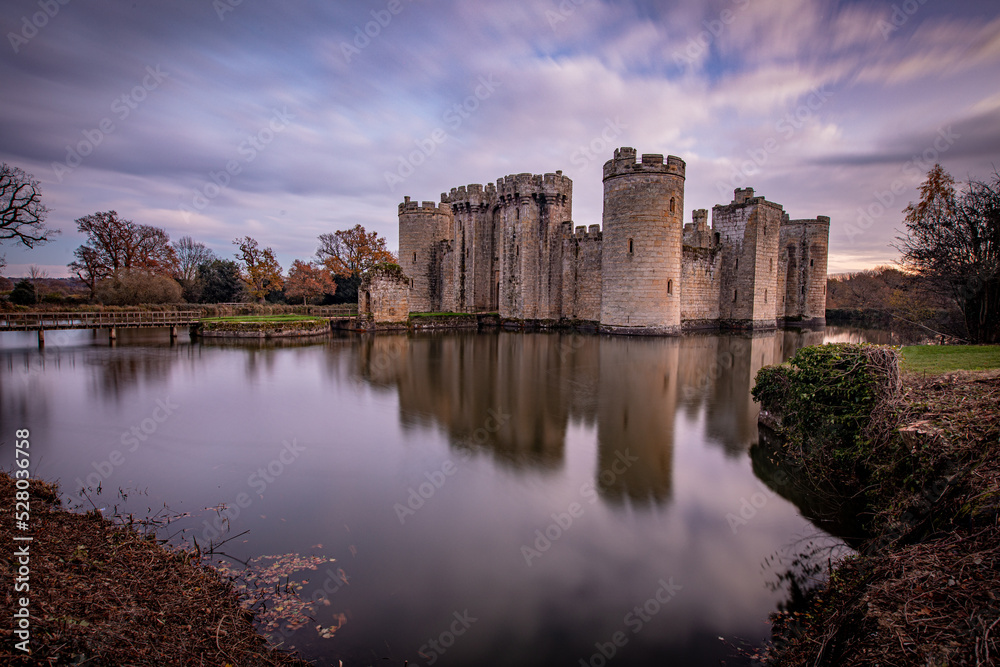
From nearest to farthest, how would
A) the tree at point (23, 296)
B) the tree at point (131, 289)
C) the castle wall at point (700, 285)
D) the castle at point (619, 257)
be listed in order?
the castle at point (619, 257) → the castle wall at point (700, 285) → the tree at point (23, 296) → the tree at point (131, 289)

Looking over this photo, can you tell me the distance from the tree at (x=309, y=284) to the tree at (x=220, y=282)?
3.51 metres

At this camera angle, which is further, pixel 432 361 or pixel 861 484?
pixel 432 361

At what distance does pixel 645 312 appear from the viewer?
746 inches

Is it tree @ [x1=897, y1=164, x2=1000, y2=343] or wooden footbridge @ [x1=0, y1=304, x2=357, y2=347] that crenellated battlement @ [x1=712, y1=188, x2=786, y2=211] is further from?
wooden footbridge @ [x1=0, y1=304, x2=357, y2=347]

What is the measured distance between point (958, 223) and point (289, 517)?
39.2 feet

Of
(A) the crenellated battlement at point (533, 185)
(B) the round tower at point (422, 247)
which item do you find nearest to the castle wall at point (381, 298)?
(B) the round tower at point (422, 247)

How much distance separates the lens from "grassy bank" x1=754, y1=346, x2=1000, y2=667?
6.79 feet

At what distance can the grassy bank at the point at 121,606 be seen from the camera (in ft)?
7.29

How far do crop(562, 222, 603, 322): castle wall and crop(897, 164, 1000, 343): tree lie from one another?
13460mm

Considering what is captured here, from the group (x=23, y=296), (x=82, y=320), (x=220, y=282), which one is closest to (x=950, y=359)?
(x=82, y=320)

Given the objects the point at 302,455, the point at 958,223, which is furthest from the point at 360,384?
the point at 958,223

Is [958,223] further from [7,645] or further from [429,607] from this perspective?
[7,645]

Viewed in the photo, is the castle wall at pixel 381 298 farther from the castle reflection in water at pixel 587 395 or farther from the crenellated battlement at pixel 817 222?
the crenellated battlement at pixel 817 222

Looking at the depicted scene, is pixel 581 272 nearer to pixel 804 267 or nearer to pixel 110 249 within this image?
pixel 804 267
